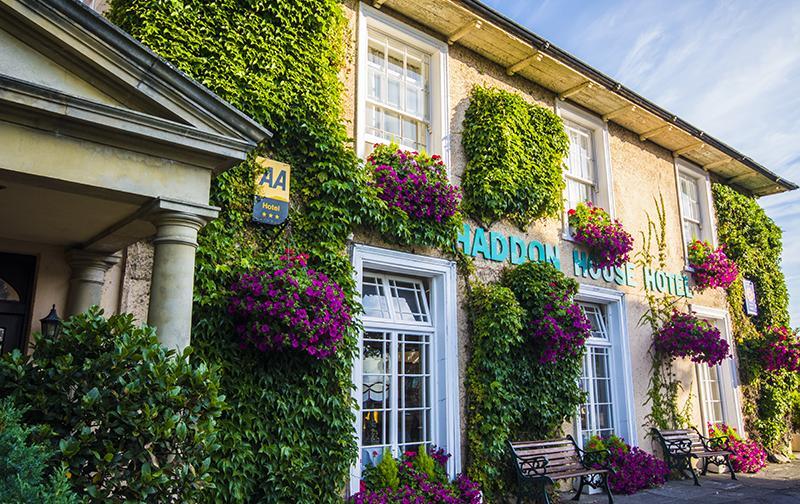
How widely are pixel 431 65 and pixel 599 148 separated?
4.04 meters

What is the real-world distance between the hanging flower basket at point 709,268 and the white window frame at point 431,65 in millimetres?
7010

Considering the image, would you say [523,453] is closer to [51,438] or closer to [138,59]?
[51,438]

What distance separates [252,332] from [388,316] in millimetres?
2193

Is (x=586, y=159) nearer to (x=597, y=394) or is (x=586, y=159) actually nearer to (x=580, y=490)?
(x=597, y=394)

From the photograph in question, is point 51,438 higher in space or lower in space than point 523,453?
higher

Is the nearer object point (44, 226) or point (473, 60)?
point (44, 226)

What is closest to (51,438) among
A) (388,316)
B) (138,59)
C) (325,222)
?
(138,59)

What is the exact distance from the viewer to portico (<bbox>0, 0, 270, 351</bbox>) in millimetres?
3881

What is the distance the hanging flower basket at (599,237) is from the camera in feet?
31.6

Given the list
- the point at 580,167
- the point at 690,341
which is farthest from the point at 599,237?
the point at 690,341

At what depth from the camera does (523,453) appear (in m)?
7.69

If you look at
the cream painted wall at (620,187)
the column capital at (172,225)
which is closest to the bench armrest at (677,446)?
the cream painted wall at (620,187)

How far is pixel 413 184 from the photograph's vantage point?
7406mm

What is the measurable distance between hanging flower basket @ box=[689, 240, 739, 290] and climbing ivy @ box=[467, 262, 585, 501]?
5041 millimetres
